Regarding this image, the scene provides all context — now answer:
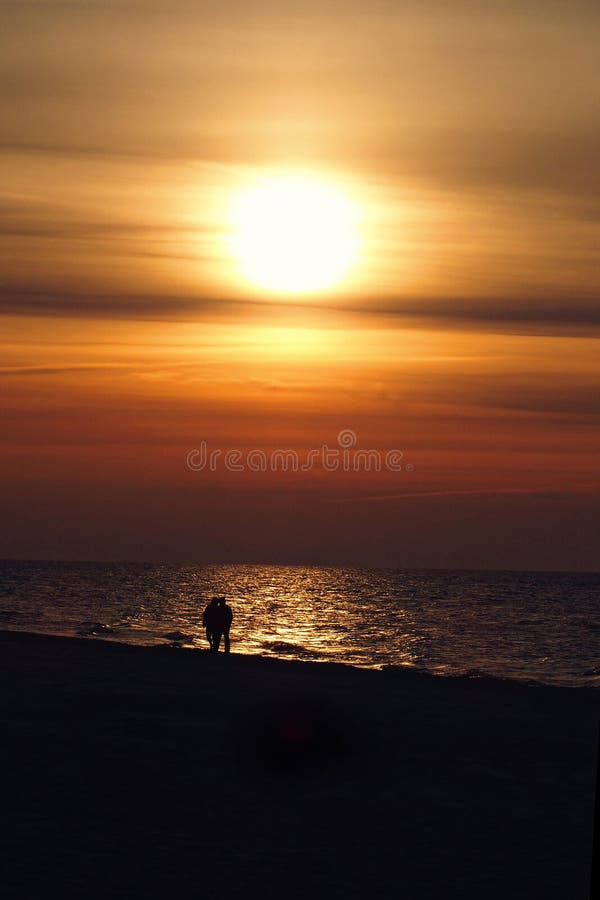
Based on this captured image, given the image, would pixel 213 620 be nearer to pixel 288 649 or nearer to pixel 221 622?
pixel 221 622

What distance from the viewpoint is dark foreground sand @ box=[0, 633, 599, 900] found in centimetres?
1187

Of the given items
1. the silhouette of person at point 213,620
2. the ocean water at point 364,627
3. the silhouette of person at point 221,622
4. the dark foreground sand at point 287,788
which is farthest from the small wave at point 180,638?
the dark foreground sand at point 287,788

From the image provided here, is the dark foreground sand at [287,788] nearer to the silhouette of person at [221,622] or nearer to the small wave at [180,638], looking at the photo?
the silhouette of person at [221,622]

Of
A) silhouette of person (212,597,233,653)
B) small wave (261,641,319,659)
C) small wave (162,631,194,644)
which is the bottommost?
small wave (261,641,319,659)

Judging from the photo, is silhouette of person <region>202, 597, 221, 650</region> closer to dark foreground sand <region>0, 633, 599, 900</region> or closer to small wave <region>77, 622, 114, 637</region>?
dark foreground sand <region>0, 633, 599, 900</region>

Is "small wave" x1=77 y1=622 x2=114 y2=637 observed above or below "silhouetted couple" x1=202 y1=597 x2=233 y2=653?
below

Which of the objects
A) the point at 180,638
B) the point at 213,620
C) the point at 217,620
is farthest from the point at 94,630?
the point at 217,620

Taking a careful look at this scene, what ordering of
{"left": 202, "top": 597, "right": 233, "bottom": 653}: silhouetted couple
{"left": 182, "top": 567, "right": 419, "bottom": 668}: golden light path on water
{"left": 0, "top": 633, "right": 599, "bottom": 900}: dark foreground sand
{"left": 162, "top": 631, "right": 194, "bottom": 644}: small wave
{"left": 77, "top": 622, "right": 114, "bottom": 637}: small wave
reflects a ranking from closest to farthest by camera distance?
1. {"left": 0, "top": 633, "right": 599, "bottom": 900}: dark foreground sand
2. {"left": 202, "top": 597, "right": 233, "bottom": 653}: silhouetted couple
3. {"left": 162, "top": 631, "right": 194, "bottom": 644}: small wave
4. {"left": 182, "top": 567, "right": 419, "bottom": 668}: golden light path on water
5. {"left": 77, "top": 622, "right": 114, "bottom": 637}: small wave

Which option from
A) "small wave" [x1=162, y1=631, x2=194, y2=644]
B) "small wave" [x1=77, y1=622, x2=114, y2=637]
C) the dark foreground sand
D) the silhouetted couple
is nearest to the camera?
the dark foreground sand

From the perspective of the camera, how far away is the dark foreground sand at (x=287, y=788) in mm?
11867

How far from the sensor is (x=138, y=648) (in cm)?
3138

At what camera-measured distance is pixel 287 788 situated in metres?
15.4

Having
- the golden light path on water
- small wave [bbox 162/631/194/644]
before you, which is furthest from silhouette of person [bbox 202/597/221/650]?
small wave [bbox 162/631/194/644]

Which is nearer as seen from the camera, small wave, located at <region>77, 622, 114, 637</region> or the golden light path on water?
the golden light path on water
